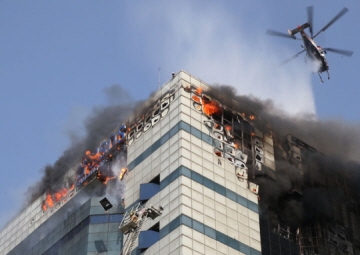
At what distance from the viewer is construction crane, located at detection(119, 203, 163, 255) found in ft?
322

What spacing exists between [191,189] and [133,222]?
7419mm

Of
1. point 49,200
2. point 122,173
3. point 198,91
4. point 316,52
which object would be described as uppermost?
point 316,52

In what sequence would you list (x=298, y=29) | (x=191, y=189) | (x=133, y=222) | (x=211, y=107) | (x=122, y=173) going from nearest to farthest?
(x=133, y=222) → (x=191, y=189) → (x=122, y=173) → (x=211, y=107) → (x=298, y=29)

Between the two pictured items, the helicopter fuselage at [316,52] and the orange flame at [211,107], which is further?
the helicopter fuselage at [316,52]

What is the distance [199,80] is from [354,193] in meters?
29.6

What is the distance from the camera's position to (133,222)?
98.6 meters

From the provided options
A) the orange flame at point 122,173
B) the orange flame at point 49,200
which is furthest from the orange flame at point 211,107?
the orange flame at point 49,200

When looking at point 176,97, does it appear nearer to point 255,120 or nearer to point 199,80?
point 199,80

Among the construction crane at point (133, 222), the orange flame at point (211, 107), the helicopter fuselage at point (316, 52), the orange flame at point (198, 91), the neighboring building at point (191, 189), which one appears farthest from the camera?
the helicopter fuselage at point (316, 52)

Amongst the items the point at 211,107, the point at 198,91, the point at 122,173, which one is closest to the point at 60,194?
the point at 122,173

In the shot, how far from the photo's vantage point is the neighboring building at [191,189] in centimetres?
9875

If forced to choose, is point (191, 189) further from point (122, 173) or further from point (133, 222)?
point (122, 173)

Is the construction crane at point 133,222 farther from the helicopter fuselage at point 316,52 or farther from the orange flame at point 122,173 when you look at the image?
the helicopter fuselage at point 316,52

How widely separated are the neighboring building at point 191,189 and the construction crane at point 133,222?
24.2 inches
